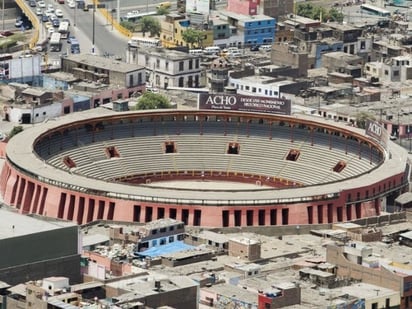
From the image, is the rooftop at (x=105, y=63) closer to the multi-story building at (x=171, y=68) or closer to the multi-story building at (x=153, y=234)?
the multi-story building at (x=171, y=68)

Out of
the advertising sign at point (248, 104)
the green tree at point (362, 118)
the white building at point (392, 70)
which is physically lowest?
the white building at point (392, 70)

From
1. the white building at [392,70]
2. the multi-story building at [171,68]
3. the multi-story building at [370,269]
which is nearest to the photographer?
the multi-story building at [370,269]

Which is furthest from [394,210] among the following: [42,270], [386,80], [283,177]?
[386,80]

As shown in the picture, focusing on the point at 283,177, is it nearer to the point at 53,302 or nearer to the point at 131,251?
the point at 131,251

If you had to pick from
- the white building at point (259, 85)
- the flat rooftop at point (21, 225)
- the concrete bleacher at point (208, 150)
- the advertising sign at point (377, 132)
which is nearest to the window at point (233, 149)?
the concrete bleacher at point (208, 150)

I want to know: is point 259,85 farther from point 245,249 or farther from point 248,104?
point 245,249

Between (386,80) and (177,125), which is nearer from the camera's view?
(177,125)
